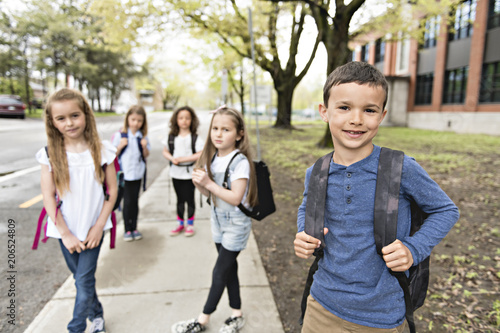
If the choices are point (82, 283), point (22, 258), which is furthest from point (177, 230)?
point (82, 283)

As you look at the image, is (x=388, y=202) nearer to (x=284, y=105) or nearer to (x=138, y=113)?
(x=138, y=113)

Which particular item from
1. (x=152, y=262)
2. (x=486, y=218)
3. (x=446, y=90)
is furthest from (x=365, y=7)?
(x=152, y=262)

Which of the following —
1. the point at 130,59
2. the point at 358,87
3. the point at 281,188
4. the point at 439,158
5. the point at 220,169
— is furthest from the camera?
the point at 130,59

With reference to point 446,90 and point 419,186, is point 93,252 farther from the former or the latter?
point 446,90

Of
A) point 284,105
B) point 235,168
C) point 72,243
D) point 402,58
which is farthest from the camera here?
point 402,58

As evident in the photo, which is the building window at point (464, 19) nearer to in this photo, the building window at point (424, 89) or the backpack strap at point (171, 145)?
the building window at point (424, 89)

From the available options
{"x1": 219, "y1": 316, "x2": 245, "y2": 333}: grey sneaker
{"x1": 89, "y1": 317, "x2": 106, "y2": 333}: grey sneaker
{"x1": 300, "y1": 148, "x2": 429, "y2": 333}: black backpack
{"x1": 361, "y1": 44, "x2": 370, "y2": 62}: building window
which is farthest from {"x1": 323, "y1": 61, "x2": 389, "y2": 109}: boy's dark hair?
{"x1": 361, "y1": 44, "x2": 370, "y2": 62}: building window

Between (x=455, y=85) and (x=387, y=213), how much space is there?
23.3 m

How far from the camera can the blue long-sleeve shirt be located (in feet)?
4.38

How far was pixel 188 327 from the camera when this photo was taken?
253cm

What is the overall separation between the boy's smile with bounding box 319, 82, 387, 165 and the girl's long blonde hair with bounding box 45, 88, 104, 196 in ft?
5.58

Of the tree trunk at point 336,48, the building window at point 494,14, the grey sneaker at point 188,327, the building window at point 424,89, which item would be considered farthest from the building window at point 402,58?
the grey sneaker at point 188,327

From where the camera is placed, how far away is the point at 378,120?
4.50 feet

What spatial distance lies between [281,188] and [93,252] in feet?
16.1
